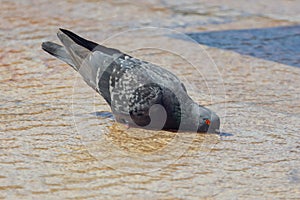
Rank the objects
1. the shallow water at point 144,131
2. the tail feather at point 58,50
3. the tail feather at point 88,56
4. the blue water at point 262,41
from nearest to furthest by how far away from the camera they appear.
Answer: the shallow water at point 144,131, the tail feather at point 88,56, the tail feather at point 58,50, the blue water at point 262,41

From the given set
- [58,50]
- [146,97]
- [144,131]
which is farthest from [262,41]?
[146,97]

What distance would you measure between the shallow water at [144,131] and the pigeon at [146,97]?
96 mm

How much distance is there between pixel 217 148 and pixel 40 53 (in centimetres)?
291

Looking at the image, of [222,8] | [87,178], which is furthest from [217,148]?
[222,8]

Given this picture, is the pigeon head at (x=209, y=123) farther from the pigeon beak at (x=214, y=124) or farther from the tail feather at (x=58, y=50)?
the tail feather at (x=58, y=50)

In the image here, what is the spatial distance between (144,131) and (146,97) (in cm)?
32

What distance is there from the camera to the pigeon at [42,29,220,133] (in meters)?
4.78

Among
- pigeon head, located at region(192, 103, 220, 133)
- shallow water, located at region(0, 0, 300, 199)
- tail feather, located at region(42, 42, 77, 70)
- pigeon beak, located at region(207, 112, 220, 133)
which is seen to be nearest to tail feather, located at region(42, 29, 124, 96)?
tail feather, located at region(42, 42, 77, 70)

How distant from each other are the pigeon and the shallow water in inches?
3.8

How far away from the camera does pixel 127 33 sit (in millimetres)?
7742

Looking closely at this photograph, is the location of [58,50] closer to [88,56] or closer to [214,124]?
[88,56]

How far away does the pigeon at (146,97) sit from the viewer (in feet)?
15.7

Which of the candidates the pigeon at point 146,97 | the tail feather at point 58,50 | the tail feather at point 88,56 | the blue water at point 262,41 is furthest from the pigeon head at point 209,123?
the blue water at point 262,41

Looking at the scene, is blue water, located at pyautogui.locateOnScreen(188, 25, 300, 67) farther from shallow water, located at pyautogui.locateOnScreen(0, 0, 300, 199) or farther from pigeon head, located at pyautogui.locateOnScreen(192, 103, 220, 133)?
pigeon head, located at pyautogui.locateOnScreen(192, 103, 220, 133)
